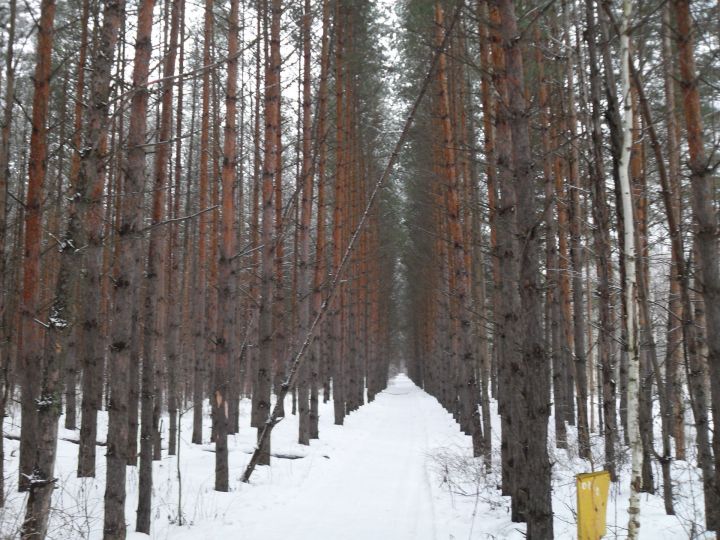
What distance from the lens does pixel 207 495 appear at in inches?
287

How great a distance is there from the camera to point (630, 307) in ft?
10.5

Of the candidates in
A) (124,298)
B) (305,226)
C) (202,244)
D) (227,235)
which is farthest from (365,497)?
(202,244)

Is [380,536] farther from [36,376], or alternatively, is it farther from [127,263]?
[36,376]

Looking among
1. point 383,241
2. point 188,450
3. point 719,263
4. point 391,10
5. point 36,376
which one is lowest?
point 188,450

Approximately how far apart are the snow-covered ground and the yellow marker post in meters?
1.61

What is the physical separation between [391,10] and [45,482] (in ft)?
50.4

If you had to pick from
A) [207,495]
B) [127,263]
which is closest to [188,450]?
[207,495]

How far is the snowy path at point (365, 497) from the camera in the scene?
611 cm

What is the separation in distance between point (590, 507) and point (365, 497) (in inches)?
204

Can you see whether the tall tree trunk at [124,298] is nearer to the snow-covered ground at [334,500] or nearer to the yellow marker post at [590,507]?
the snow-covered ground at [334,500]

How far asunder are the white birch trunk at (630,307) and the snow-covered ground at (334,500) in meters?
1.52

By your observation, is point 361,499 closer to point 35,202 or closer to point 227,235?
point 227,235

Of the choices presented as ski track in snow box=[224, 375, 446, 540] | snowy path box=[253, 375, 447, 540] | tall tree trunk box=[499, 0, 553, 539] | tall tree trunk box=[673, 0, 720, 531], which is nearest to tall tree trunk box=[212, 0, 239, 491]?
ski track in snow box=[224, 375, 446, 540]

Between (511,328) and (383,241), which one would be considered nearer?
(511,328)
